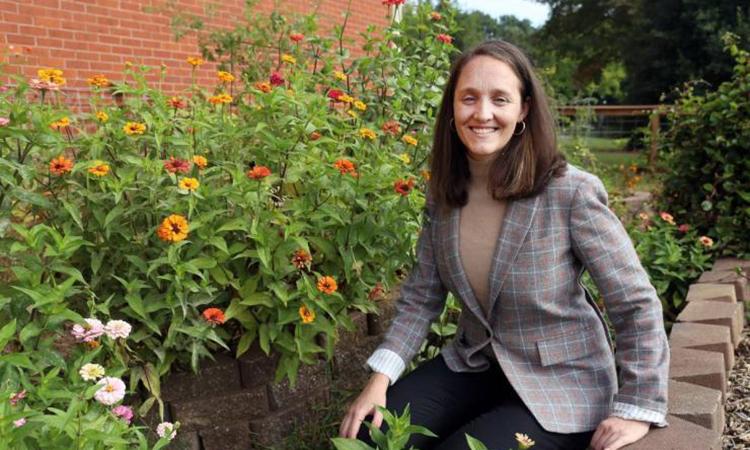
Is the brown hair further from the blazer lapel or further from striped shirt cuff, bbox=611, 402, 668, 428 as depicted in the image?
striped shirt cuff, bbox=611, 402, 668, 428

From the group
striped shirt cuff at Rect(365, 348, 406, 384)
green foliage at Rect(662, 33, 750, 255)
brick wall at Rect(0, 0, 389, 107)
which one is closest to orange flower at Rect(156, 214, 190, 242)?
striped shirt cuff at Rect(365, 348, 406, 384)

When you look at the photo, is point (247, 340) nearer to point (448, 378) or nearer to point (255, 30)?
point (448, 378)

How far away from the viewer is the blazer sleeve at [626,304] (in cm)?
164

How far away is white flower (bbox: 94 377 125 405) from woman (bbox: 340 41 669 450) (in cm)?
59

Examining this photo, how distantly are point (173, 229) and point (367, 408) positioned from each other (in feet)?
2.22

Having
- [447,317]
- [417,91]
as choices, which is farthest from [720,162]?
[447,317]

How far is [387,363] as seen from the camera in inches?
74.7

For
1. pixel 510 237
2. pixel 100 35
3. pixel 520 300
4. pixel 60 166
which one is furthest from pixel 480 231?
pixel 100 35

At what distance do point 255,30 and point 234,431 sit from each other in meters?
2.70

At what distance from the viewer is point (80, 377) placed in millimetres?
1584

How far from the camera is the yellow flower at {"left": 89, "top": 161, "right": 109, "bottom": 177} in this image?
Answer: 182cm

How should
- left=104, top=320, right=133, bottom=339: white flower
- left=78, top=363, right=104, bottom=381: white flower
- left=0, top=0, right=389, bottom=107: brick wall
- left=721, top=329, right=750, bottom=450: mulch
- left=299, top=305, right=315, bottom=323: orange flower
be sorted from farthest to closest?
left=0, top=0, right=389, bottom=107: brick wall → left=721, top=329, right=750, bottom=450: mulch → left=299, top=305, right=315, bottom=323: orange flower → left=104, top=320, right=133, bottom=339: white flower → left=78, top=363, right=104, bottom=381: white flower

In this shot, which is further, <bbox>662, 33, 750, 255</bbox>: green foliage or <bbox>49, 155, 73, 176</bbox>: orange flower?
<bbox>662, 33, 750, 255</bbox>: green foliage

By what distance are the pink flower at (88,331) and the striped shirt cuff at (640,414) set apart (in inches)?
48.4
